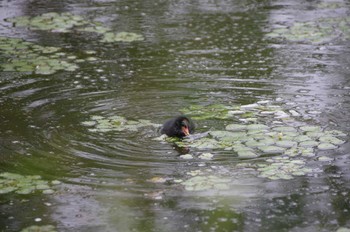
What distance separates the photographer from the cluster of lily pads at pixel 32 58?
1063cm

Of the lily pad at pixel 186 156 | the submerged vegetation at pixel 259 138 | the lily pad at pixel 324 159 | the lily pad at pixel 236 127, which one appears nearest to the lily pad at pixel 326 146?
the submerged vegetation at pixel 259 138

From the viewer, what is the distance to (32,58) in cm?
1104

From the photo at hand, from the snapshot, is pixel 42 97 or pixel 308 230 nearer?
pixel 308 230

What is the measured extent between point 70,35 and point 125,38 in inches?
33.9

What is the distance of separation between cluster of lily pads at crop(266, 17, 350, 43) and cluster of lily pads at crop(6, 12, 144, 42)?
2.13 meters

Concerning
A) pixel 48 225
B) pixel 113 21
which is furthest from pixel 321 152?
pixel 113 21

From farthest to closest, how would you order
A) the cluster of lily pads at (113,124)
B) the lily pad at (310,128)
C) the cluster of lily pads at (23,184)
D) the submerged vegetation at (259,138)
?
the cluster of lily pads at (113,124) < the lily pad at (310,128) < the submerged vegetation at (259,138) < the cluster of lily pads at (23,184)

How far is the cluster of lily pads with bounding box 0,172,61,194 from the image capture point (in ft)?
22.5

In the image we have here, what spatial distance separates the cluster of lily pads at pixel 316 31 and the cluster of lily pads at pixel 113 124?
4120 millimetres

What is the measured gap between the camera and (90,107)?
910cm

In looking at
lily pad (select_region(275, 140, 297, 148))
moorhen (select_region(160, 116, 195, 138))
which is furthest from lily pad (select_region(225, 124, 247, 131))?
lily pad (select_region(275, 140, 297, 148))

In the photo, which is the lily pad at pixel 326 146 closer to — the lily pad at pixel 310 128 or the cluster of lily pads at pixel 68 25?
the lily pad at pixel 310 128

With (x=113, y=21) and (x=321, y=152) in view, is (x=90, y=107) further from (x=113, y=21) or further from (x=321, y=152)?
(x=113, y=21)

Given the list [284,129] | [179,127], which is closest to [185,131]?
[179,127]
